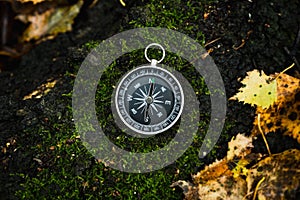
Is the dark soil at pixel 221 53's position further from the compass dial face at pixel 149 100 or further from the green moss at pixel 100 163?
the compass dial face at pixel 149 100

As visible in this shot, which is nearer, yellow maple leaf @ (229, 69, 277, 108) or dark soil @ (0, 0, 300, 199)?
yellow maple leaf @ (229, 69, 277, 108)

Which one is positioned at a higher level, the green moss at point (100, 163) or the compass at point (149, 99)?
the compass at point (149, 99)

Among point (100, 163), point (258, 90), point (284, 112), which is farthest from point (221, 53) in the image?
point (100, 163)

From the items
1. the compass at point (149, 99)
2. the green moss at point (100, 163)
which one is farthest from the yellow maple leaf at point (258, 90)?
the compass at point (149, 99)

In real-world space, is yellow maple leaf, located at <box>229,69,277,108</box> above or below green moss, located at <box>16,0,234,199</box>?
above

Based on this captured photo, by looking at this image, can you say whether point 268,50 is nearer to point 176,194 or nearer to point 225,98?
point 225,98

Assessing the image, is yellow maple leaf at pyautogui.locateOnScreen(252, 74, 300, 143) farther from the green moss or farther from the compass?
the compass

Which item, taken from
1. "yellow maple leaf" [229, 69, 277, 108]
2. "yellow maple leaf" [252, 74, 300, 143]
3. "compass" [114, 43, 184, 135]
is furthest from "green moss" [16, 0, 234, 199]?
"yellow maple leaf" [252, 74, 300, 143]
